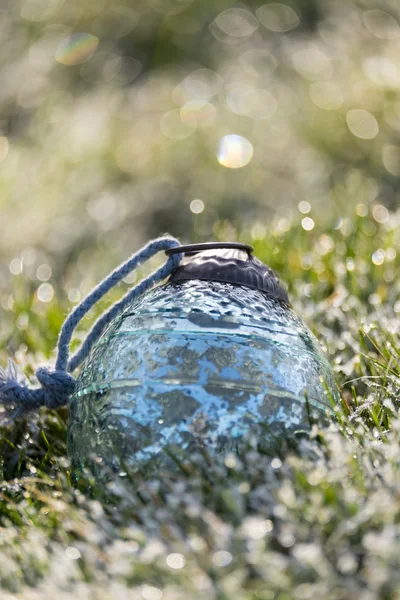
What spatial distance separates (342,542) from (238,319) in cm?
54

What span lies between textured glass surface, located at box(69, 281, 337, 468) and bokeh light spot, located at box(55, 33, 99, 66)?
6.18 m

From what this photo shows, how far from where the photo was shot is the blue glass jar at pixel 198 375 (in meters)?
1.52

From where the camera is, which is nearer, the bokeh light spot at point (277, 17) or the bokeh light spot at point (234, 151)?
the bokeh light spot at point (234, 151)

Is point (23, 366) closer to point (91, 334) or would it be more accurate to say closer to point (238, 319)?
point (91, 334)

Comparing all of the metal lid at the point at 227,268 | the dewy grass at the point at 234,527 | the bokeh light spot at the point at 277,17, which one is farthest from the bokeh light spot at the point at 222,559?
the bokeh light spot at the point at 277,17

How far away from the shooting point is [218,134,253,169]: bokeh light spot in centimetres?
500

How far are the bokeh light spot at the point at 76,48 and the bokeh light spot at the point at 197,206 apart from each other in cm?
347

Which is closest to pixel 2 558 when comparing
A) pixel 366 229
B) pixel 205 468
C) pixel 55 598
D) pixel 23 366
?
pixel 55 598

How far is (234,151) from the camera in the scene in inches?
203

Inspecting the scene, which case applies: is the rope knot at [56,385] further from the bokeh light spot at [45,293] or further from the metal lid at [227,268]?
the bokeh light spot at [45,293]

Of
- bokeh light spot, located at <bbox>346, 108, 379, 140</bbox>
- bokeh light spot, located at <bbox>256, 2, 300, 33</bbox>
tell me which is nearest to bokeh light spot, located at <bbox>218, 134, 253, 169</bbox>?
bokeh light spot, located at <bbox>346, 108, 379, 140</bbox>

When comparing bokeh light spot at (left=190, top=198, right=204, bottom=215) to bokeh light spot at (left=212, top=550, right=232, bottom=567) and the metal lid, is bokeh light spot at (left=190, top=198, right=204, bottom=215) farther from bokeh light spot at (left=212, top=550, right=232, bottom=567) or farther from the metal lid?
bokeh light spot at (left=212, top=550, right=232, bottom=567)

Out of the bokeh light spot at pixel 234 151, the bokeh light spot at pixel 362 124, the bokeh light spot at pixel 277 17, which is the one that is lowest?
the bokeh light spot at pixel 277 17

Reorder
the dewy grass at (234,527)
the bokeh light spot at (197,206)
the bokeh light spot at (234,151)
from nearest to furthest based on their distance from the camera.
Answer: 1. the dewy grass at (234,527)
2. the bokeh light spot at (197,206)
3. the bokeh light spot at (234,151)
